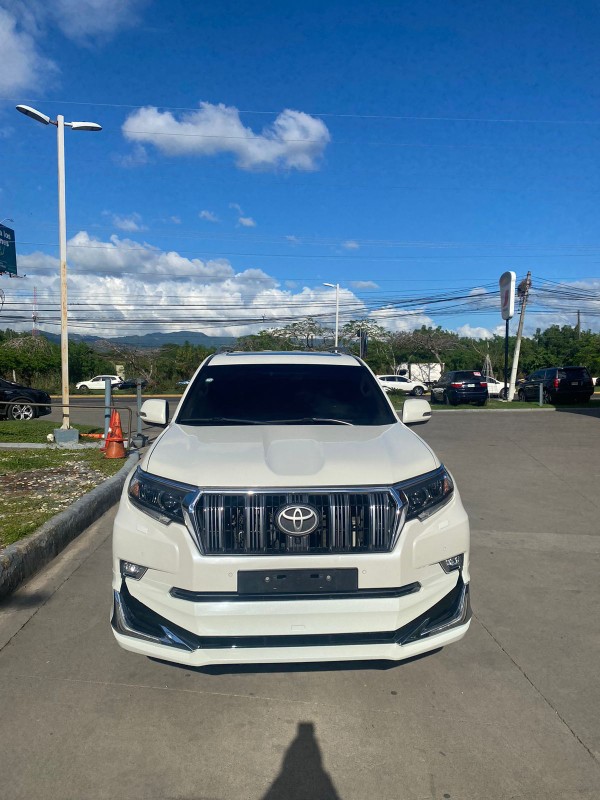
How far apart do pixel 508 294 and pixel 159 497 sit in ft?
94.7

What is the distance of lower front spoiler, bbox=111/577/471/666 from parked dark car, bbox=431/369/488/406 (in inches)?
900

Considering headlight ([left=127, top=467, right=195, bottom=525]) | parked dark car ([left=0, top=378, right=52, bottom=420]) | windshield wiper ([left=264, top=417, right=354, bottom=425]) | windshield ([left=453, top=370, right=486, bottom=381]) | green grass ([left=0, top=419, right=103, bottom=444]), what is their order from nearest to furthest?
1. headlight ([left=127, top=467, right=195, bottom=525])
2. windshield wiper ([left=264, top=417, right=354, bottom=425])
3. green grass ([left=0, top=419, right=103, bottom=444])
4. parked dark car ([left=0, top=378, right=52, bottom=420])
5. windshield ([left=453, top=370, right=486, bottom=381])

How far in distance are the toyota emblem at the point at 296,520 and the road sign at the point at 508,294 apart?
2819cm

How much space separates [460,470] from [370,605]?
7457 mm

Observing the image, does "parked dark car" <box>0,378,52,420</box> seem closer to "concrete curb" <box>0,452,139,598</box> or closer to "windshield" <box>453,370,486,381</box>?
"concrete curb" <box>0,452,139,598</box>

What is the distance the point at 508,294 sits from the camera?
29.4 meters

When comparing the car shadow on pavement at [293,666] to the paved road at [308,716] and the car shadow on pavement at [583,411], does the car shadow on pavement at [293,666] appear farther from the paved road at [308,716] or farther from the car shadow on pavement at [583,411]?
the car shadow on pavement at [583,411]

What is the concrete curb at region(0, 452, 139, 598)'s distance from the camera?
4.59 meters

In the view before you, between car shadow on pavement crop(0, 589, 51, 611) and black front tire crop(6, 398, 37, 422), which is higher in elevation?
car shadow on pavement crop(0, 589, 51, 611)

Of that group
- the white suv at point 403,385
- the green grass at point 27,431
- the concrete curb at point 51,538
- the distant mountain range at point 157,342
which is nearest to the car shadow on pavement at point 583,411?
the green grass at point 27,431

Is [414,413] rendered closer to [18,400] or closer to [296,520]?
[296,520]

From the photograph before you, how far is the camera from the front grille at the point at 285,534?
2846 mm

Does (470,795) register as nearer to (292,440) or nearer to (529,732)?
(529,732)

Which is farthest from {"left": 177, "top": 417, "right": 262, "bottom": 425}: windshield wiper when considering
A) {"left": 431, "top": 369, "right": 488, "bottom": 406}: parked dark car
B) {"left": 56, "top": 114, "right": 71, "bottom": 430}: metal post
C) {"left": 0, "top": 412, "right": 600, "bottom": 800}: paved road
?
{"left": 431, "top": 369, "right": 488, "bottom": 406}: parked dark car
